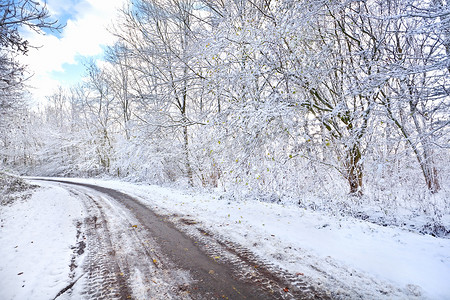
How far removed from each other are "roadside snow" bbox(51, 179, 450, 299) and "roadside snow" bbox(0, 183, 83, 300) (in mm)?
3004

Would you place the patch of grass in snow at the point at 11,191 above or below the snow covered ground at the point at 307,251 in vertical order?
above

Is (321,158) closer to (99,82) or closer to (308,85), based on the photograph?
(308,85)

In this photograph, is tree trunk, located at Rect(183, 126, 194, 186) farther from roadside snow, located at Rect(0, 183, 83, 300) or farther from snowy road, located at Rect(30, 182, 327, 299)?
snowy road, located at Rect(30, 182, 327, 299)

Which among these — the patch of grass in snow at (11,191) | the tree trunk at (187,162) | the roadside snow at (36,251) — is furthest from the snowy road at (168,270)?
the patch of grass in snow at (11,191)

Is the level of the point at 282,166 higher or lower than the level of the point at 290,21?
lower

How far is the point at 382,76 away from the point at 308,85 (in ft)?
6.21

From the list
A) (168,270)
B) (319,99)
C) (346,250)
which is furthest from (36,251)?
(319,99)

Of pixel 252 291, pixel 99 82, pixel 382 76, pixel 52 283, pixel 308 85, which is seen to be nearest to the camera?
pixel 252 291

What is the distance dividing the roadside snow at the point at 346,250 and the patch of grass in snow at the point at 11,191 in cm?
1093

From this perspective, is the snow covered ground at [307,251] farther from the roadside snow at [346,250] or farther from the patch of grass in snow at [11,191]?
the patch of grass in snow at [11,191]

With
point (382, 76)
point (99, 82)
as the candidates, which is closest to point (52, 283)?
point (382, 76)

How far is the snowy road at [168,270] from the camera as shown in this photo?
Result: 280cm

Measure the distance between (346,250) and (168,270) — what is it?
10.4ft

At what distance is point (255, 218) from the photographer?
5.91 metres
